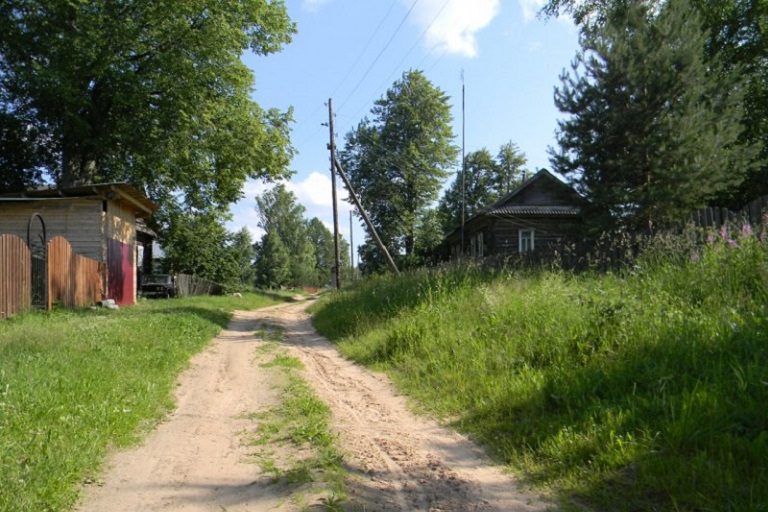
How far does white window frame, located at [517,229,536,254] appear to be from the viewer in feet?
102

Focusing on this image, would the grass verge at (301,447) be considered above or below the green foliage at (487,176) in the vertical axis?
below

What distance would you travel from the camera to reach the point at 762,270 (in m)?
6.34

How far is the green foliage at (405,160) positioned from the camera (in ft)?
146

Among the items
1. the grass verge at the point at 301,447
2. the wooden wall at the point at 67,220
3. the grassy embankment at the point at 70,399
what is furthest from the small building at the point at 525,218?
the grass verge at the point at 301,447

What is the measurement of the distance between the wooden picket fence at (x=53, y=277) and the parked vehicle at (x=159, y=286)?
466 inches

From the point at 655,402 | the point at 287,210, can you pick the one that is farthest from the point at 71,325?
the point at 287,210

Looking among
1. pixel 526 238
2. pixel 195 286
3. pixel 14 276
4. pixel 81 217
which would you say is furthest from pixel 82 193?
→ pixel 526 238

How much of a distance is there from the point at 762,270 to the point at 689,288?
89 centimetres

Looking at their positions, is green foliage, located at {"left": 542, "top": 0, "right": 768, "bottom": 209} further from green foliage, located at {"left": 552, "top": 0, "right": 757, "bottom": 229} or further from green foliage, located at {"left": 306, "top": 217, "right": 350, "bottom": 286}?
green foliage, located at {"left": 306, "top": 217, "right": 350, "bottom": 286}

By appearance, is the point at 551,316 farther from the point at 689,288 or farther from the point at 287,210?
the point at 287,210

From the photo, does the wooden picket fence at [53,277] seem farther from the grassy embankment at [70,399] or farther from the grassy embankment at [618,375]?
the grassy embankment at [618,375]

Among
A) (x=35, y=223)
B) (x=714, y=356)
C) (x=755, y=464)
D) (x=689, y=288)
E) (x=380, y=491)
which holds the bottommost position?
(x=380, y=491)

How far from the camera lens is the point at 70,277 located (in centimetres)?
1627

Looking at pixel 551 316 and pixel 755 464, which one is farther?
pixel 551 316
